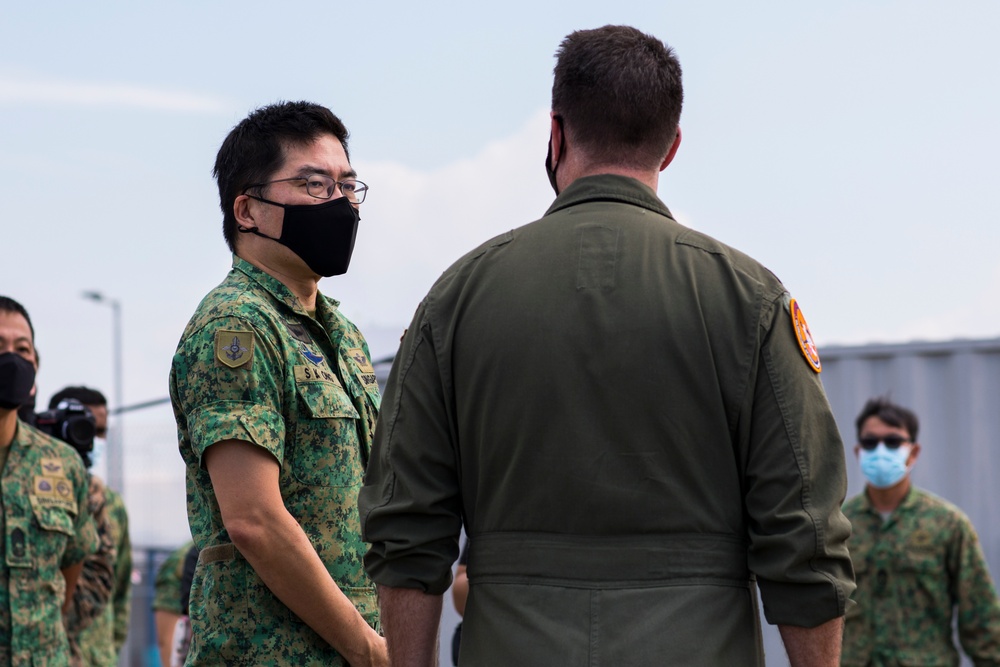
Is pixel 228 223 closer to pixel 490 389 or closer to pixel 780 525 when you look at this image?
pixel 490 389

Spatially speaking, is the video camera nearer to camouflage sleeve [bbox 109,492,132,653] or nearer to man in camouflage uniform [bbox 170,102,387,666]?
camouflage sleeve [bbox 109,492,132,653]

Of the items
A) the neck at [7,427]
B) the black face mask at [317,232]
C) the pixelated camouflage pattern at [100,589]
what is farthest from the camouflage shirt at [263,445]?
the pixelated camouflage pattern at [100,589]

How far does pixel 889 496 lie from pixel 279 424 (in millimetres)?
5217

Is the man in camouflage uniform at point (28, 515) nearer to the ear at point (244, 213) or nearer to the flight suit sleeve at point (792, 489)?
the ear at point (244, 213)

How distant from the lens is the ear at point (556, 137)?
2277mm

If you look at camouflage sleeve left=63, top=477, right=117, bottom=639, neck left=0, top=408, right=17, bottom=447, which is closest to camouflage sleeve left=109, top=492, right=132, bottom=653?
camouflage sleeve left=63, top=477, right=117, bottom=639

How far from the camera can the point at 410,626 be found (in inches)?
85.4

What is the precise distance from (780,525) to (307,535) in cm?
113

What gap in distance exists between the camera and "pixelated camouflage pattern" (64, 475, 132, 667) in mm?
6238

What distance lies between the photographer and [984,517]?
8.27 meters

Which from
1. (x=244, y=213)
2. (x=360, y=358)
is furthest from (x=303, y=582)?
(x=244, y=213)

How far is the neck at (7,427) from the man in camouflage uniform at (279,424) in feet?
7.08

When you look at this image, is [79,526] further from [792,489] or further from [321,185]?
[792,489]

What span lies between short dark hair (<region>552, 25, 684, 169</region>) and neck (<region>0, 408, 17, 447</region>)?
3248 millimetres
